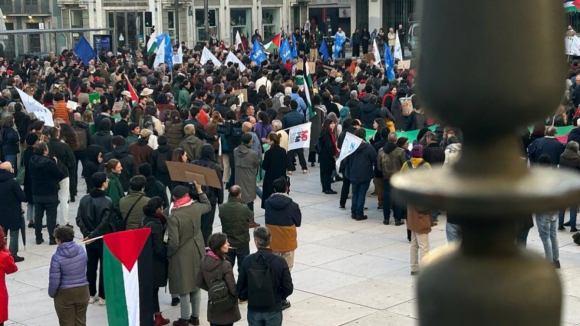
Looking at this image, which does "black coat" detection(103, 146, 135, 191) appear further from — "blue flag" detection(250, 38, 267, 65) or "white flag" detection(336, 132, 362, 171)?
"blue flag" detection(250, 38, 267, 65)

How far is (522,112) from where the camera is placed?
1.61 m

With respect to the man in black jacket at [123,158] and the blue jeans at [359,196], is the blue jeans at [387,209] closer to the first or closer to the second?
the blue jeans at [359,196]

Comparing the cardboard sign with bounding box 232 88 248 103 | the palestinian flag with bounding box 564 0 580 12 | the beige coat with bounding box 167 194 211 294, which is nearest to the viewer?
the palestinian flag with bounding box 564 0 580 12

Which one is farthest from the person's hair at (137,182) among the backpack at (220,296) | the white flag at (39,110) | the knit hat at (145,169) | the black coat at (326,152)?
the white flag at (39,110)

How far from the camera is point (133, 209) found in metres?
11.2

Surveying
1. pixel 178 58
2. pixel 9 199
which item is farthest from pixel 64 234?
pixel 178 58

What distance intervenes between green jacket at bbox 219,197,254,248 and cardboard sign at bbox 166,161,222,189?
1105 millimetres

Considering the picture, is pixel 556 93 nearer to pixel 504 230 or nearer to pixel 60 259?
pixel 504 230

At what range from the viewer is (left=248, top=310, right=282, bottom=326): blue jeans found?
9273 millimetres

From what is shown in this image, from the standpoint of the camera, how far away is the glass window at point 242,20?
59.9 meters

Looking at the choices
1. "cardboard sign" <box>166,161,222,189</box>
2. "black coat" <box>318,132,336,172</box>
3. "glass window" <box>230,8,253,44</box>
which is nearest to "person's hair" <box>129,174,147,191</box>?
"cardboard sign" <box>166,161,222,189</box>

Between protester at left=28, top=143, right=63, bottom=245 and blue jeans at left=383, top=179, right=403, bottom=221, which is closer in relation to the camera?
protester at left=28, top=143, right=63, bottom=245

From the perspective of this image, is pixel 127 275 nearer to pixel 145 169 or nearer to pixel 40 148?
pixel 145 169

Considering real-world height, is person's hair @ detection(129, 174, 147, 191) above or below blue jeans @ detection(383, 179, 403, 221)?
above
